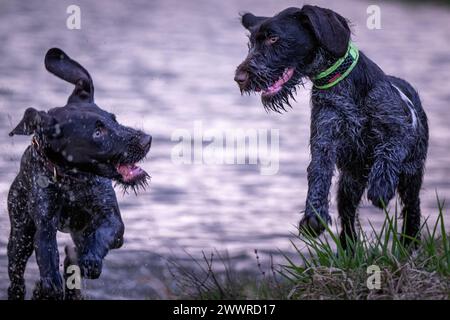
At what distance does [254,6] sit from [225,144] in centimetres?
1057

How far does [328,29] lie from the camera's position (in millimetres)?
6461

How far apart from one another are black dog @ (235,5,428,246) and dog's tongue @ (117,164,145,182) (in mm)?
822

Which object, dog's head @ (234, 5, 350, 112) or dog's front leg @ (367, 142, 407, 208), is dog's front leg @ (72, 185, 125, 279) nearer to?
dog's head @ (234, 5, 350, 112)

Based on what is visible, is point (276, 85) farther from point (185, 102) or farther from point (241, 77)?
point (185, 102)

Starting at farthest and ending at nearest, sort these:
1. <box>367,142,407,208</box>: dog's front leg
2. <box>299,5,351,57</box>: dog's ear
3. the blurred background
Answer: the blurred background < <box>299,5,351,57</box>: dog's ear < <box>367,142,407,208</box>: dog's front leg

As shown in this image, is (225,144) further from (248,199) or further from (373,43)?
(373,43)

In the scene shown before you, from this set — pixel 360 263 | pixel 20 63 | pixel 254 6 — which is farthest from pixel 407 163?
pixel 254 6

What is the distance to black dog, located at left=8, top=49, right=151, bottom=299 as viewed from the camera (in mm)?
6638

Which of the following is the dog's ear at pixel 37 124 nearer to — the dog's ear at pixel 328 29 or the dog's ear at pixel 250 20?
the dog's ear at pixel 250 20

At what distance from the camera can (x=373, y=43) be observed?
68.9ft

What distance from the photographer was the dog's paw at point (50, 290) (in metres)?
6.38

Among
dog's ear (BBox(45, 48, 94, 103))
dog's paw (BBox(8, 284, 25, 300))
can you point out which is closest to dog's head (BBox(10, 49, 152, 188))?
dog's ear (BBox(45, 48, 94, 103))

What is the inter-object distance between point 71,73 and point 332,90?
1.76 m
